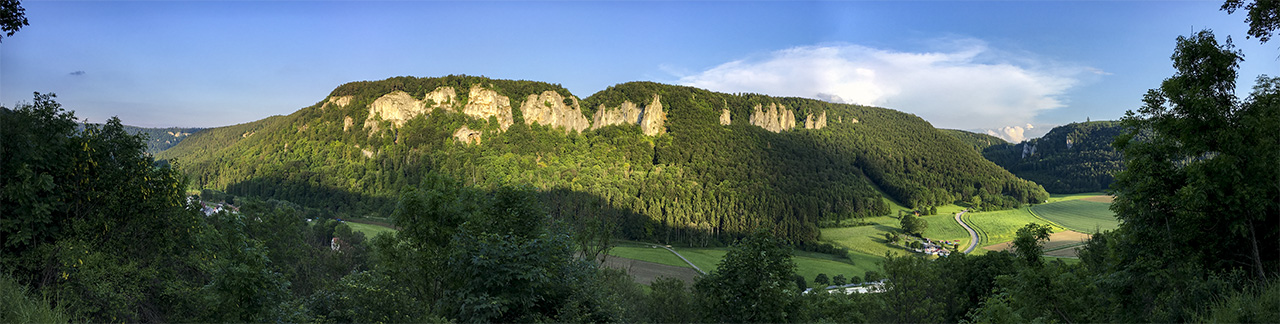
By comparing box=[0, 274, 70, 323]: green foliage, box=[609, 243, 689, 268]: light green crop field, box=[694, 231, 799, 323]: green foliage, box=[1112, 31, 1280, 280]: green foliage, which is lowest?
box=[609, 243, 689, 268]: light green crop field

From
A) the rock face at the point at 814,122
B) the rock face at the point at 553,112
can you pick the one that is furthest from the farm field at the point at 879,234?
the rock face at the point at 553,112

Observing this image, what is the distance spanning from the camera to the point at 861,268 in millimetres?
65125

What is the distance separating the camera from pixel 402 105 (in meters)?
135

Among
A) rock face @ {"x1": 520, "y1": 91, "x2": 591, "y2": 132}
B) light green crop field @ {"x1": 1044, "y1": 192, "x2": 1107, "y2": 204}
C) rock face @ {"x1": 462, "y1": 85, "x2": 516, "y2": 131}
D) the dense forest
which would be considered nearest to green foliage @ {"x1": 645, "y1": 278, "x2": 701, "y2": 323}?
the dense forest

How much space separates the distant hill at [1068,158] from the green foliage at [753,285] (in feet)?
472

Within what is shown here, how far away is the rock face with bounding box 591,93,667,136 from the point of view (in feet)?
498

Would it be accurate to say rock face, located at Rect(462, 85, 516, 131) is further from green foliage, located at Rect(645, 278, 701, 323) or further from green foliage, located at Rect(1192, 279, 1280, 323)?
green foliage, located at Rect(1192, 279, 1280, 323)

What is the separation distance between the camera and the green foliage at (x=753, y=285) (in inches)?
409

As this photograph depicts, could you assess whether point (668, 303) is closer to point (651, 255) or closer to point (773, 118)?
point (651, 255)

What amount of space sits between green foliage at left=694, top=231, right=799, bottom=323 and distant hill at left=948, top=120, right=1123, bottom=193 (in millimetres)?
143910

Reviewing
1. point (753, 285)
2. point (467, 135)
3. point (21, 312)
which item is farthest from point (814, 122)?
point (21, 312)

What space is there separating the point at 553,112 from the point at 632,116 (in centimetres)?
2507

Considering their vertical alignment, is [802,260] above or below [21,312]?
below

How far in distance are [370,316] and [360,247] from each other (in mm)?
35103
